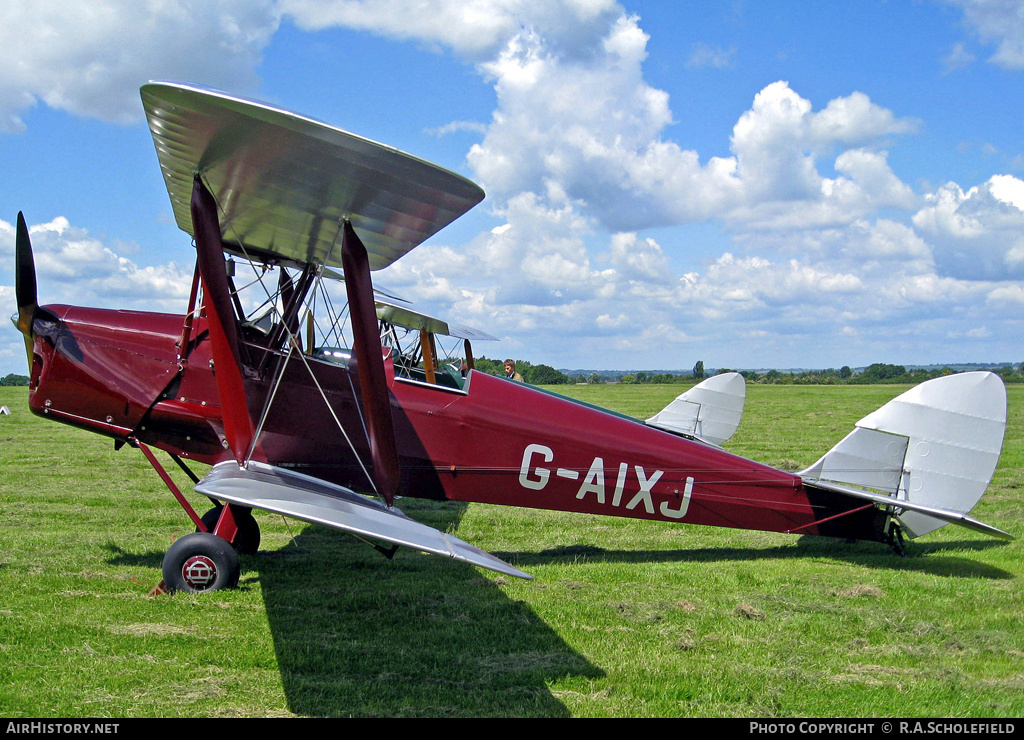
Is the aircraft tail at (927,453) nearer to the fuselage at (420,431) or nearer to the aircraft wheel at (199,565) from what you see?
the fuselage at (420,431)

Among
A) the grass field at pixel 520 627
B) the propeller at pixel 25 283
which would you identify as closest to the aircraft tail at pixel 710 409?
the grass field at pixel 520 627

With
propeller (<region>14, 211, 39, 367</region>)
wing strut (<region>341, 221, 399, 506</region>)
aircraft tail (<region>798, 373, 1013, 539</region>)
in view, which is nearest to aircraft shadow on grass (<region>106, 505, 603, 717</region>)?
wing strut (<region>341, 221, 399, 506</region>)

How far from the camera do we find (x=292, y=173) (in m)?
4.45

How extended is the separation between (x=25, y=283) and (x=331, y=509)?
11.7 ft

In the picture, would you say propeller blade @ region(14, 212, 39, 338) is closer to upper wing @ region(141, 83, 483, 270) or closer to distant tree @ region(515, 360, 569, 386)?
upper wing @ region(141, 83, 483, 270)

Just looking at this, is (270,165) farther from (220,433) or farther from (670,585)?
(670,585)

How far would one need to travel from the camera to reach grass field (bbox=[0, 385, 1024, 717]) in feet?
11.7

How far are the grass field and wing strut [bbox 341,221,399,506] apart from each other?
1110 mm

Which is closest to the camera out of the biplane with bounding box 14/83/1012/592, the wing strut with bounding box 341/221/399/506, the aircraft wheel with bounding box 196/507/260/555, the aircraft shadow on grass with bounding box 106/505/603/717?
the aircraft shadow on grass with bounding box 106/505/603/717

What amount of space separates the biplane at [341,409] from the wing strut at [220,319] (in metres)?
0.01

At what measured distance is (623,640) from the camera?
4449mm

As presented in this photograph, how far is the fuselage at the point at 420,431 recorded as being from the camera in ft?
18.2

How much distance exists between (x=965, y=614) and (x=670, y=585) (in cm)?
199
